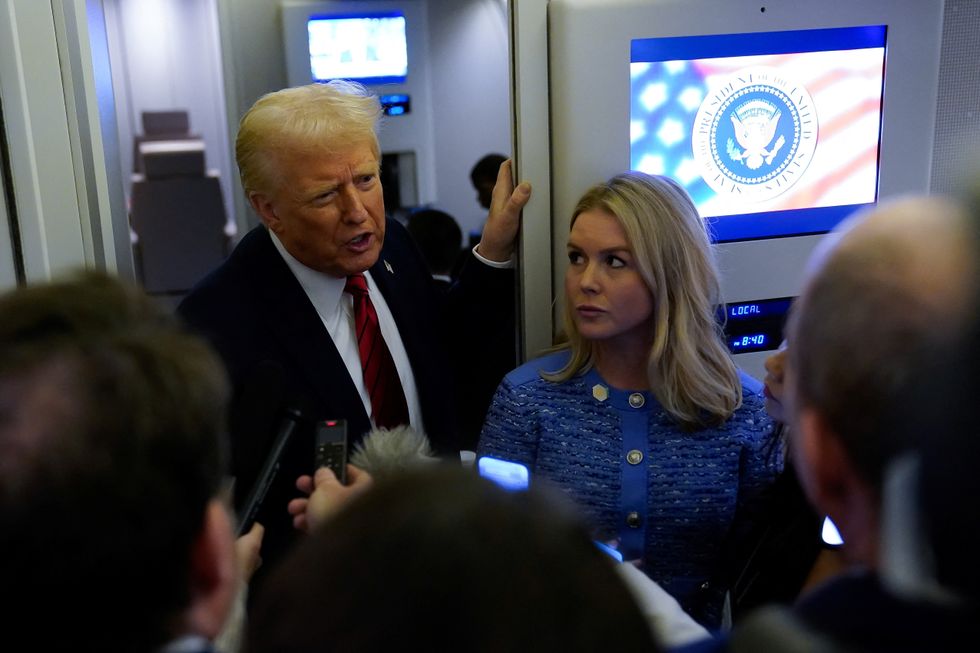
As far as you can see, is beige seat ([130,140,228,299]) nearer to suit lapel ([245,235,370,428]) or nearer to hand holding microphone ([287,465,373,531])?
suit lapel ([245,235,370,428])

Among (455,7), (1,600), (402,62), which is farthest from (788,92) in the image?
(455,7)

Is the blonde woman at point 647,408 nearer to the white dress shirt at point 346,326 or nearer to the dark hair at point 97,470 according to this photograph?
the white dress shirt at point 346,326

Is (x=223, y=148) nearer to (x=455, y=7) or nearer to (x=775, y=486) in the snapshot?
(x=455, y=7)

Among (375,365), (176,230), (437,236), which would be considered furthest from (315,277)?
(176,230)

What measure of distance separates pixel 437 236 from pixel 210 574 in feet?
13.1

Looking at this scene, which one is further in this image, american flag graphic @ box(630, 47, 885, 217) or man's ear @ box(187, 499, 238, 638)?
american flag graphic @ box(630, 47, 885, 217)

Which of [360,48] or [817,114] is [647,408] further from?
[360,48]

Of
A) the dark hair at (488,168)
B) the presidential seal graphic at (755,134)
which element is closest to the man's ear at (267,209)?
the presidential seal graphic at (755,134)

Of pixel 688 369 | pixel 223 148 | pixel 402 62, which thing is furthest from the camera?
pixel 223 148

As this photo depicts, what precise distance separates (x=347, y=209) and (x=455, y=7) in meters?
4.51

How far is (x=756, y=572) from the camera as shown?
168 cm

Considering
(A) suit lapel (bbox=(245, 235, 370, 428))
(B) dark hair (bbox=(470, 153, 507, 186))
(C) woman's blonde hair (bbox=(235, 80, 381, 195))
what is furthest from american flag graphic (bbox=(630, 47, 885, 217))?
(B) dark hair (bbox=(470, 153, 507, 186))

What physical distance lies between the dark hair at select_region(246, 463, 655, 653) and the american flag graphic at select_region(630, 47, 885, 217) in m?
1.57

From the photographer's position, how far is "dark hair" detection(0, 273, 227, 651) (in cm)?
72
